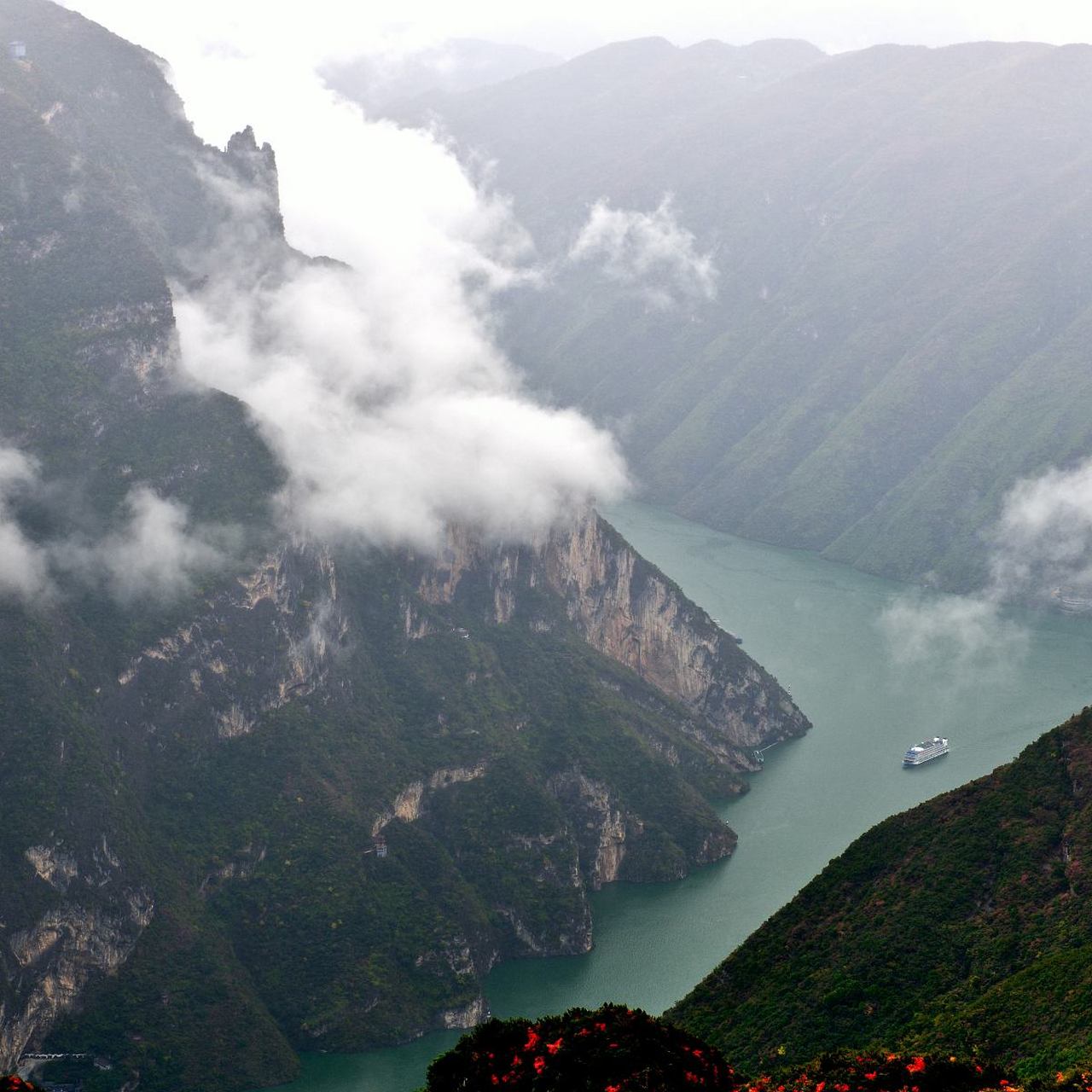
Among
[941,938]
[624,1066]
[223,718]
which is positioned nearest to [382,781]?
[223,718]

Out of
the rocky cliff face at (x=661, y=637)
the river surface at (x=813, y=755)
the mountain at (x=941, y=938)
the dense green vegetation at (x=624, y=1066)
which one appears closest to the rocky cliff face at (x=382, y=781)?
the rocky cliff face at (x=661, y=637)

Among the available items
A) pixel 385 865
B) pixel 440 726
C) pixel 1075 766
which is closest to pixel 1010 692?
pixel 440 726

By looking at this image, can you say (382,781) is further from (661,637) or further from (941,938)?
(941,938)

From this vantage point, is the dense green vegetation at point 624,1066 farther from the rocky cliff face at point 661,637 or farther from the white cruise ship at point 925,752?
the white cruise ship at point 925,752

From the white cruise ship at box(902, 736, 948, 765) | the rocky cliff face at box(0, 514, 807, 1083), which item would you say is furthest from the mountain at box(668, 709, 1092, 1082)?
the white cruise ship at box(902, 736, 948, 765)

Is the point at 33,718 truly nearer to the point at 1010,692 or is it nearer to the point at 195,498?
the point at 195,498

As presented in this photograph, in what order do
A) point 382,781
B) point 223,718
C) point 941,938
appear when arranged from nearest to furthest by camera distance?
point 941,938
point 223,718
point 382,781

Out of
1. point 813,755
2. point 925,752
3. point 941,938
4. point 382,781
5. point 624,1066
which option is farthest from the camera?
point 813,755
